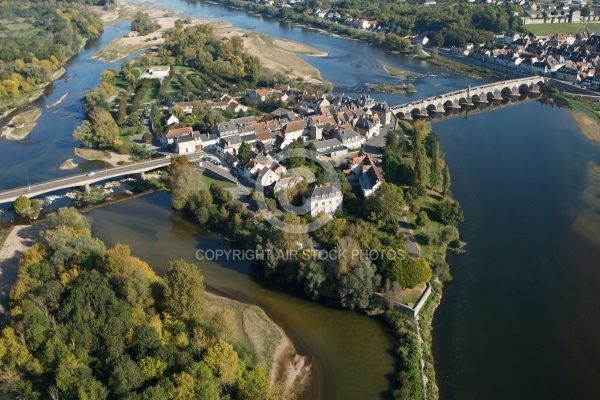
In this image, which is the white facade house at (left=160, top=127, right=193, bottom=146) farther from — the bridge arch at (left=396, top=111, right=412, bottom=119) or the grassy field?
the grassy field

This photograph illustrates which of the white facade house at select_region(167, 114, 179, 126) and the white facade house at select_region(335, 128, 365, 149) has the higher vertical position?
the white facade house at select_region(335, 128, 365, 149)

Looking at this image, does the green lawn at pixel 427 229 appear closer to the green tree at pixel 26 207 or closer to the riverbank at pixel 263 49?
the green tree at pixel 26 207

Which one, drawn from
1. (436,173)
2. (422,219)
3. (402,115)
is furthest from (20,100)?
(422,219)

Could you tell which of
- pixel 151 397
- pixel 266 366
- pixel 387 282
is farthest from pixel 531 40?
pixel 151 397

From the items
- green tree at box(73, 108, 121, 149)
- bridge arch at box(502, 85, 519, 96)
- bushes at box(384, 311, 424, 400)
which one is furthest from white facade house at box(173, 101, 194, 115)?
bridge arch at box(502, 85, 519, 96)

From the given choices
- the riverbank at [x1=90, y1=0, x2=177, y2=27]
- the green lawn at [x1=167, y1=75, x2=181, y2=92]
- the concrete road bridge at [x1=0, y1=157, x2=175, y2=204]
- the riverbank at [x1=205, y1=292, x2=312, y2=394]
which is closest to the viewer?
the riverbank at [x1=205, y1=292, x2=312, y2=394]

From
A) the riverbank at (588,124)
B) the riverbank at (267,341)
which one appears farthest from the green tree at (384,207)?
the riverbank at (588,124)

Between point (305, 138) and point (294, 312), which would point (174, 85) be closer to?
point (305, 138)
